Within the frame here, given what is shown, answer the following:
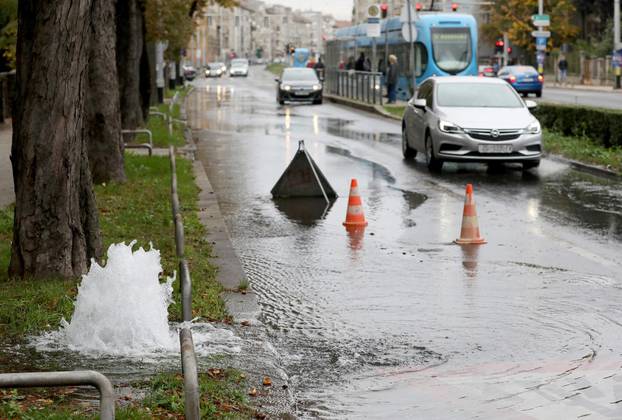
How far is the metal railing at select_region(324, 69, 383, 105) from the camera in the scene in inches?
1792

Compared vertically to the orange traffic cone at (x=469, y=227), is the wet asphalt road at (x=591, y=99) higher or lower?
lower

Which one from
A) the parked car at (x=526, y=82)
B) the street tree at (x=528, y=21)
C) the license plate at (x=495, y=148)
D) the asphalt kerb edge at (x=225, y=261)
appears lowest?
the parked car at (x=526, y=82)

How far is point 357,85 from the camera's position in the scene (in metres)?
49.3

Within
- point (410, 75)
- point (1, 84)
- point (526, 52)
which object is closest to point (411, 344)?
point (1, 84)

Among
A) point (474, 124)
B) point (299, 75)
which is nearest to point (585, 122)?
point (474, 124)

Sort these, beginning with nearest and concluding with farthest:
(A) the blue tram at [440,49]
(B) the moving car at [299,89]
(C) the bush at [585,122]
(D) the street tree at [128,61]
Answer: (C) the bush at [585,122], (D) the street tree at [128,61], (A) the blue tram at [440,49], (B) the moving car at [299,89]

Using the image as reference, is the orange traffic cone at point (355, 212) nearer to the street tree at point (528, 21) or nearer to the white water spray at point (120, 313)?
the white water spray at point (120, 313)

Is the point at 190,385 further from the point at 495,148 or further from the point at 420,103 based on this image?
the point at 420,103

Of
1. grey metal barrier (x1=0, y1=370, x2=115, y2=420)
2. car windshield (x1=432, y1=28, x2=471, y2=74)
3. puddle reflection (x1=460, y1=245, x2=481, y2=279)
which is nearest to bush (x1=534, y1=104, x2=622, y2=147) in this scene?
puddle reflection (x1=460, y1=245, x2=481, y2=279)

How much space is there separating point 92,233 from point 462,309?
297 centimetres

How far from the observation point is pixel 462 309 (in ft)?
30.8

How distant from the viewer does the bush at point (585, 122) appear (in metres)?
22.5

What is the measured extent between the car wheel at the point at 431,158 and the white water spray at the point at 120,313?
43.5 ft

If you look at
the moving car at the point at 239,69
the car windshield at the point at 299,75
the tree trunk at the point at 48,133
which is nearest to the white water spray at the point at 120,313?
the tree trunk at the point at 48,133
